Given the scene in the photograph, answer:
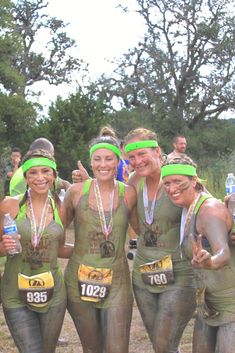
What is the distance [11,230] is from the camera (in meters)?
3.67

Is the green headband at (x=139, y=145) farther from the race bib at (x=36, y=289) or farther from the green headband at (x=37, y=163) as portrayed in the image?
the race bib at (x=36, y=289)

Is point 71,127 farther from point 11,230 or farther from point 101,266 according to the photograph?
point 11,230

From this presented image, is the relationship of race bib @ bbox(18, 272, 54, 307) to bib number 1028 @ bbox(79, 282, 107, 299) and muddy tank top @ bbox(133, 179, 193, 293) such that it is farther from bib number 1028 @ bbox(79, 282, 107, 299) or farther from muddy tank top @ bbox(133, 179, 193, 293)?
muddy tank top @ bbox(133, 179, 193, 293)

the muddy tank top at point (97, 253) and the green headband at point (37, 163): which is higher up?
the green headband at point (37, 163)

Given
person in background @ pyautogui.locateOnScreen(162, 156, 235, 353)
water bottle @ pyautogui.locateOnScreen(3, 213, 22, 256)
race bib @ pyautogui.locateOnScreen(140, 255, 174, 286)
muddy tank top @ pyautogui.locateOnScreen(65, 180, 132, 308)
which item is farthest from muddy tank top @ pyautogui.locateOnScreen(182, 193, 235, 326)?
water bottle @ pyautogui.locateOnScreen(3, 213, 22, 256)

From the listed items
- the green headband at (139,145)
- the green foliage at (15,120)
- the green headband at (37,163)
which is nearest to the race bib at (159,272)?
the green headband at (139,145)

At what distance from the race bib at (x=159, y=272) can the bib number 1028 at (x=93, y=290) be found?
0.34 meters

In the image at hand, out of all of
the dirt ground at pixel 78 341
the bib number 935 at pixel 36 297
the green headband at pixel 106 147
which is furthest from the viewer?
the dirt ground at pixel 78 341

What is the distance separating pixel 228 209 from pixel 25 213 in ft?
4.75

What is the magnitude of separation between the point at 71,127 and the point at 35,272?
14420mm

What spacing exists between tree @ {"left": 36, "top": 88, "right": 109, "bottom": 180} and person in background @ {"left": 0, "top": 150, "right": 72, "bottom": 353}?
13.5 meters

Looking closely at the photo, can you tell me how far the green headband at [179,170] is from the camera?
12.2 feet

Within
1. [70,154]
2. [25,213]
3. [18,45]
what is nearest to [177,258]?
[25,213]

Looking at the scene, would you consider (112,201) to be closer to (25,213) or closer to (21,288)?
(25,213)
